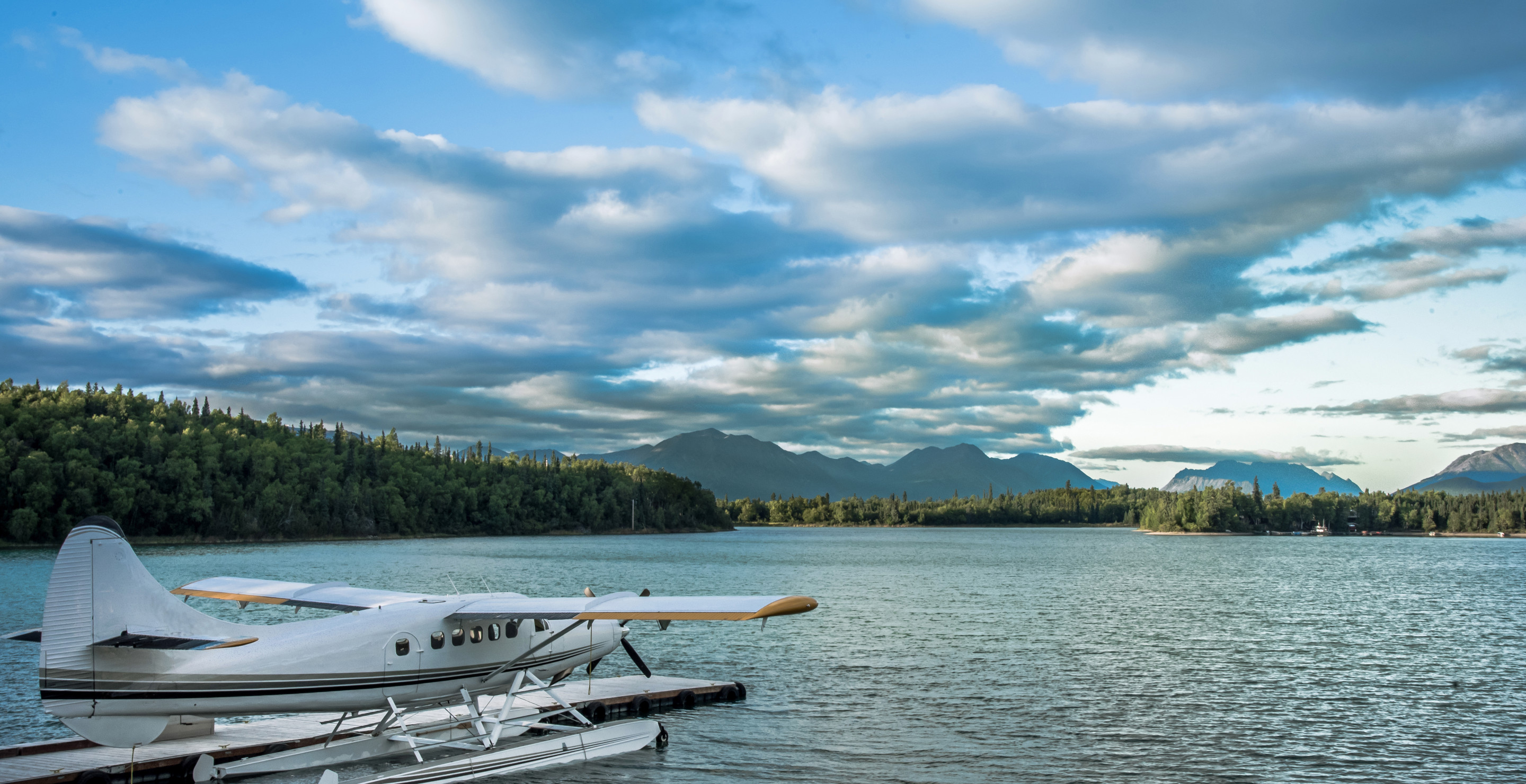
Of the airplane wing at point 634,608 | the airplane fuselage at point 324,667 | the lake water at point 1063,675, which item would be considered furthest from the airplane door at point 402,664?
the lake water at point 1063,675

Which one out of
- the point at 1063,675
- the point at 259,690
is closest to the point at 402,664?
the point at 259,690

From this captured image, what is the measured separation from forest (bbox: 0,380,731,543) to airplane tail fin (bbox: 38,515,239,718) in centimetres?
9275

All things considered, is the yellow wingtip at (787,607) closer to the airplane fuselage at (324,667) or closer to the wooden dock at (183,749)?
the airplane fuselage at (324,667)

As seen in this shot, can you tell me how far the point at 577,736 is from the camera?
1466 cm

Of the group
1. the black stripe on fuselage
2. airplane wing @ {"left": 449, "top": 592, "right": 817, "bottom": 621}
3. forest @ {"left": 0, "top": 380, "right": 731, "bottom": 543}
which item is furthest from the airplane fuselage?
forest @ {"left": 0, "top": 380, "right": 731, "bottom": 543}

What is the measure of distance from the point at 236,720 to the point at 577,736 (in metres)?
7.97

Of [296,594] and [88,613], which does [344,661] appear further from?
[296,594]

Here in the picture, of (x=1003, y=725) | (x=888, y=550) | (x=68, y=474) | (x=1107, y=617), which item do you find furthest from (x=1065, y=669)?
(x=68, y=474)

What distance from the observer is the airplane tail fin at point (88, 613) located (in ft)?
35.5

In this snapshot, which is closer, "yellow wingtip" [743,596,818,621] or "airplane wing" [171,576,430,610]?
"yellow wingtip" [743,596,818,621]

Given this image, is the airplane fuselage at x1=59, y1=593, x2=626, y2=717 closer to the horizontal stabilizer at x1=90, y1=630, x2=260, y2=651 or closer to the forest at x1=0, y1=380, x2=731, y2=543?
the horizontal stabilizer at x1=90, y1=630, x2=260, y2=651

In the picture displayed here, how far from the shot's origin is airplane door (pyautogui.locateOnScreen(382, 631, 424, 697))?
42.7 ft

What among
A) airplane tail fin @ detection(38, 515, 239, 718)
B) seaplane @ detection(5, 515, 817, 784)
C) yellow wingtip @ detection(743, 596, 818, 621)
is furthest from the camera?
yellow wingtip @ detection(743, 596, 818, 621)

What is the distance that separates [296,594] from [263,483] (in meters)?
116
